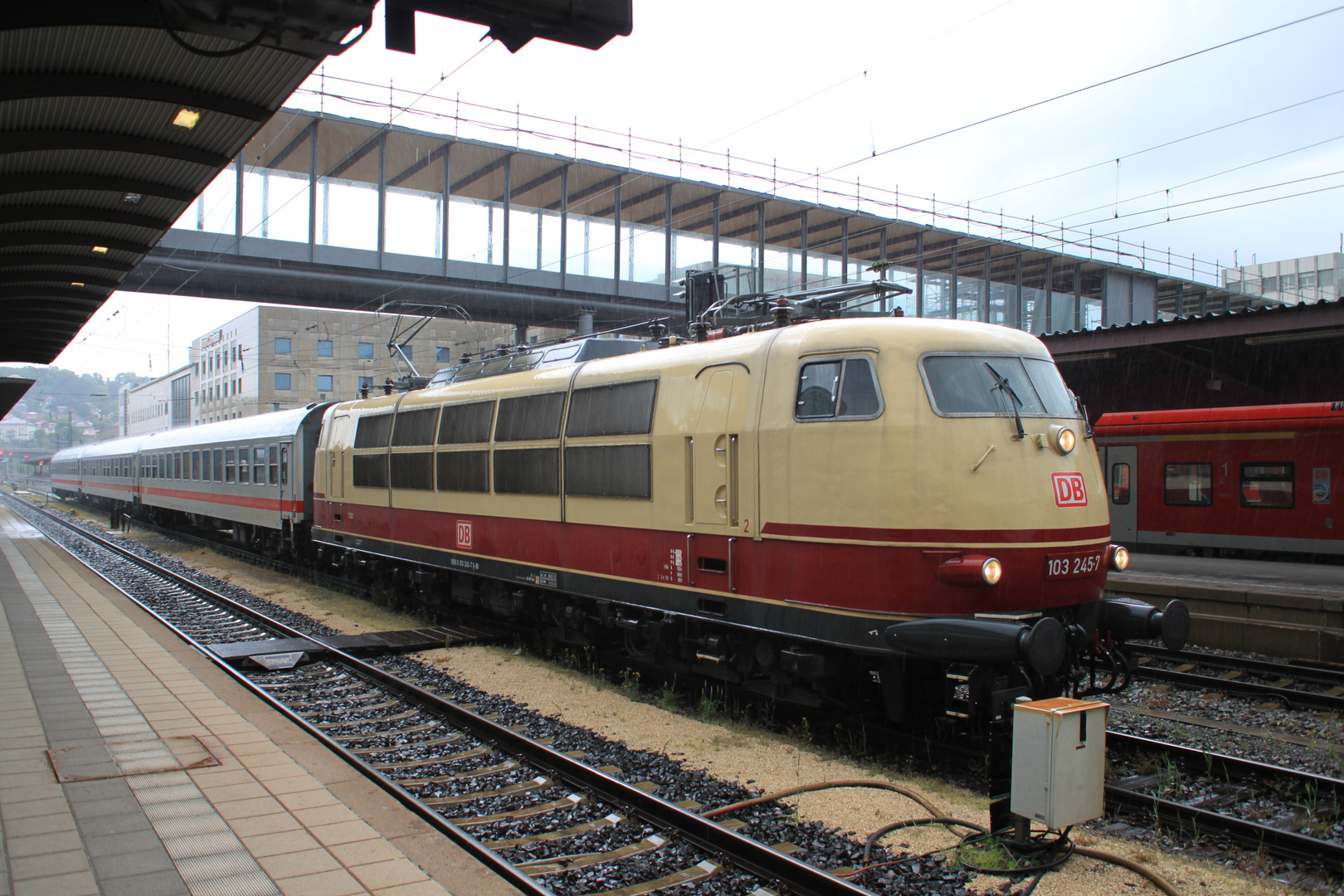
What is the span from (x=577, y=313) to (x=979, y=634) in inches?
937

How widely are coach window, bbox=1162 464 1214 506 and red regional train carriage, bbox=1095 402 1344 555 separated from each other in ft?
0.06

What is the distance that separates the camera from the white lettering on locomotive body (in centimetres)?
677

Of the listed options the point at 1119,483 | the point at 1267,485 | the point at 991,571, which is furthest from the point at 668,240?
the point at 991,571

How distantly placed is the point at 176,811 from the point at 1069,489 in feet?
21.1

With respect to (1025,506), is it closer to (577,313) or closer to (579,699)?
(579,699)

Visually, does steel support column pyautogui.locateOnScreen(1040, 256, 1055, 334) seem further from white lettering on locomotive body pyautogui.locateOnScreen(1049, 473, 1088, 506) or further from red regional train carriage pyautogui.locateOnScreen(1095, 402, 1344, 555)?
white lettering on locomotive body pyautogui.locateOnScreen(1049, 473, 1088, 506)

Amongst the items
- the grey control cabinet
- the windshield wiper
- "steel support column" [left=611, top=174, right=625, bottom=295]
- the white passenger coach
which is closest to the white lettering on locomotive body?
the windshield wiper

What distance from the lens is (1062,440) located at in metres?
6.89

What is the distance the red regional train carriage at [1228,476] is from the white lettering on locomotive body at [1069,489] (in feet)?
40.4

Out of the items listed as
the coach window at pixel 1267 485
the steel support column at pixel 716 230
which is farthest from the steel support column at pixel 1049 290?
the coach window at pixel 1267 485

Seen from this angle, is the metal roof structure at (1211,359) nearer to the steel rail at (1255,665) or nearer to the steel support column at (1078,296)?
the steel rail at (1255,665)

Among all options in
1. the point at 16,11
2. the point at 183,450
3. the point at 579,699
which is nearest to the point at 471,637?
the point at 579,699

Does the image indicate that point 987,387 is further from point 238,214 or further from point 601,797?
point 238,214

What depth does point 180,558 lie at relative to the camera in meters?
24.4
